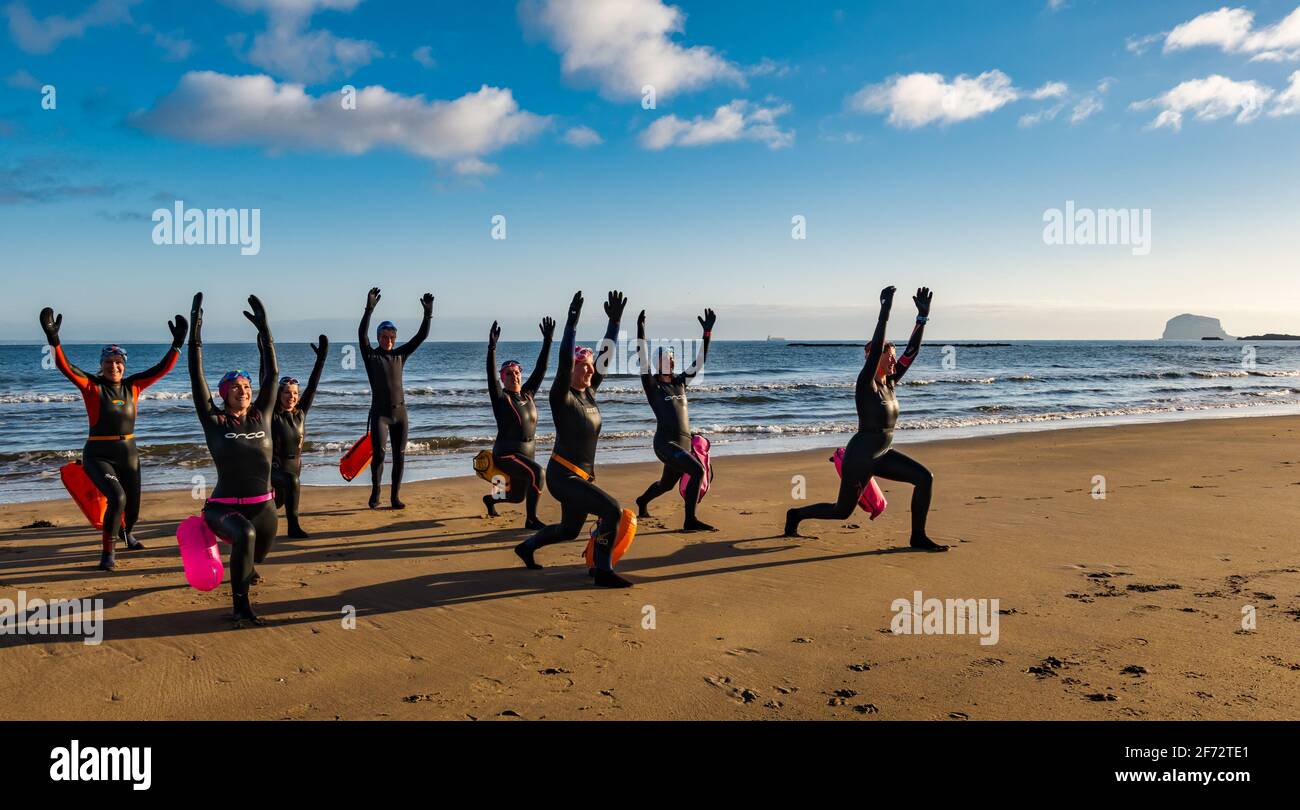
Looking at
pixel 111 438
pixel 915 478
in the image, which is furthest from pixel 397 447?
pixel 915 478

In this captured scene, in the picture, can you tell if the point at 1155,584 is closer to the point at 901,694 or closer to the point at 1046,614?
the point at 1046,614

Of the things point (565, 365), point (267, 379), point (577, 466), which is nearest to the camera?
point (267, 379)

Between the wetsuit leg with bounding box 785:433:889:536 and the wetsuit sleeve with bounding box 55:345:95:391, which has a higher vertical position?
the wetsuit sleeve with bounding box 55:345:95:391

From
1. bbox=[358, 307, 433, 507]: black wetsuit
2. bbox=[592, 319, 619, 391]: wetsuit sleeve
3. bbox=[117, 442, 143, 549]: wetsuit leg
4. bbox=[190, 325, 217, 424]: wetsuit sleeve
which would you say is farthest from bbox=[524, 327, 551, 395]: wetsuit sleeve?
bbox=[117, 442, 143, 549]: wetsuit leg

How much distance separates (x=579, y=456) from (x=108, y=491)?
4.49 m

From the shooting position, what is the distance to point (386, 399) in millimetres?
10320

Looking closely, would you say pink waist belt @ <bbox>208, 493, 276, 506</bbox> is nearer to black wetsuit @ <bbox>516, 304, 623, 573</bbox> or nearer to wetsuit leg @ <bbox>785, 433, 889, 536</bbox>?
black wetsuit @ <bbox>516, 304, 623, 573</bbox>

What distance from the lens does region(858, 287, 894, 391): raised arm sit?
7.71 m

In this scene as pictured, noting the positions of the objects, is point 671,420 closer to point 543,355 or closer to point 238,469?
point 543,355

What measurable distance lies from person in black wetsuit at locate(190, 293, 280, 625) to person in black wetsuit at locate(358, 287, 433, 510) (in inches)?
167

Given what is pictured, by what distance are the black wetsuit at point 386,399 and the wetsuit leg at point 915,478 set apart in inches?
238

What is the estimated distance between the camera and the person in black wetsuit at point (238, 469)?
222 inches

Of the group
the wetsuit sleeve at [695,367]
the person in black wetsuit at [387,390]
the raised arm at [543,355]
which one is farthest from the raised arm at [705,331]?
the person in black wetsuit at [387,390]

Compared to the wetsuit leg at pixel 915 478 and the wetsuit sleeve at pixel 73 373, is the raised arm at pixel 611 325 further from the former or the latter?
the wetsuit sleeve at pixel 73 373
